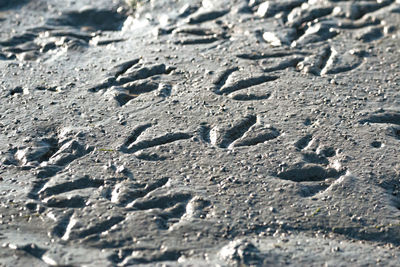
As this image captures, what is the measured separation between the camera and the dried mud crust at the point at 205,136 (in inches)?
→ 94.6

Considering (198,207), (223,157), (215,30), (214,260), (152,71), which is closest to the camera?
(214,260)

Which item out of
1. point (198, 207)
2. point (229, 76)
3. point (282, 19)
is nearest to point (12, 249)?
point (198, 207)

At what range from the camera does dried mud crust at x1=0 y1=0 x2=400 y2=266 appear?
2.40 m

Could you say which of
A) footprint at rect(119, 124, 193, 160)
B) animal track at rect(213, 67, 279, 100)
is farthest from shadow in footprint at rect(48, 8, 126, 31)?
footprint at rect(119, 124, 193, 160)

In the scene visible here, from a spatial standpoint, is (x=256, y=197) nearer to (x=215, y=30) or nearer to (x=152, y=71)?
(x=152, y=71)

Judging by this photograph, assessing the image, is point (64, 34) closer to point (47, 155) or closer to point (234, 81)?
point (234, 81)

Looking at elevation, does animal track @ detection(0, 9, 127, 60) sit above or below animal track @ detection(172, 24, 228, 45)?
above

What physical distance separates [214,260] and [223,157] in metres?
0.65

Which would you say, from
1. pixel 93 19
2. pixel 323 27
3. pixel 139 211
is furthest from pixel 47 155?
pixel 323 27

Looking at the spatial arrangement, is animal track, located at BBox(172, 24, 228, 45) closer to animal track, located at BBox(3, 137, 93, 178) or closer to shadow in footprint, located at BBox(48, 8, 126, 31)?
shadow in footprint, located at BBox(48, 8, 126, 31)

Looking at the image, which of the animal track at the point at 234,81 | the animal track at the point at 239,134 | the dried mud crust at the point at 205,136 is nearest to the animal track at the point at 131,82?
the dried mud crust at the point at 205,136

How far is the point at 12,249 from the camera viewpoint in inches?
92.2

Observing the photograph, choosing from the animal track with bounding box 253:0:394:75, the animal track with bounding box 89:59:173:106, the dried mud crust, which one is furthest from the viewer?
the animal track with bounding box 253:0:394:75

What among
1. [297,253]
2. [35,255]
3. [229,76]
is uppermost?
[229,76]
